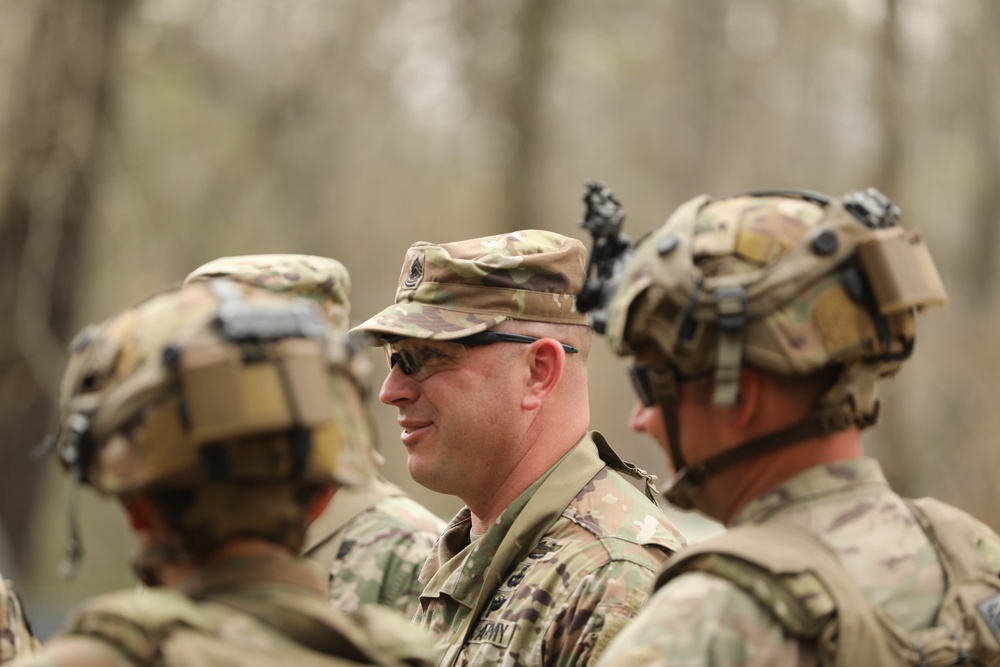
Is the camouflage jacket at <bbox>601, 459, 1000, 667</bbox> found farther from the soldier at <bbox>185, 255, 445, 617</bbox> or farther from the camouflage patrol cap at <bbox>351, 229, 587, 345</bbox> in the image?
the soldier at <bbox>185, 255, 445, 617</bbox>

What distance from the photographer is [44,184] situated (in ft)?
36.4

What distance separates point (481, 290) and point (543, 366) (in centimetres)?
33

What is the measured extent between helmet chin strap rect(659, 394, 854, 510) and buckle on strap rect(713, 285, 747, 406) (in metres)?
0.16

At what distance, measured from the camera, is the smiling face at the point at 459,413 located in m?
4.21

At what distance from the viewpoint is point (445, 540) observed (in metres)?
4.45

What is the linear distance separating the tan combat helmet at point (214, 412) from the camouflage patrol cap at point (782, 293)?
30.0 inches

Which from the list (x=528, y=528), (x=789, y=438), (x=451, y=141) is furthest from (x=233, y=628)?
(x=451, y=141)

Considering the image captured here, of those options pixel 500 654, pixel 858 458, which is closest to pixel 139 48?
pixel 500 654

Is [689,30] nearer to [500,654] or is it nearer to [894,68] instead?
[894,68]

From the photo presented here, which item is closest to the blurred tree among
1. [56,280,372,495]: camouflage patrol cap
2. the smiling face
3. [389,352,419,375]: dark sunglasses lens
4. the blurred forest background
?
the blurred forest background

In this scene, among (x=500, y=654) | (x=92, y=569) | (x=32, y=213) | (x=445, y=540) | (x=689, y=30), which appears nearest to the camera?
(x=500, y=654)

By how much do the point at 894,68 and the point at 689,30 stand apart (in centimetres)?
251

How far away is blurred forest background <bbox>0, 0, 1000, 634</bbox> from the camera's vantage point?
11.3 metres

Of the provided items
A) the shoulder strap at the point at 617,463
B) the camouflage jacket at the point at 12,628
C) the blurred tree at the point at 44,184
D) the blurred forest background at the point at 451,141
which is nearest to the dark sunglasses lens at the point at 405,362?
the shoulder strap at the point at 617,463
